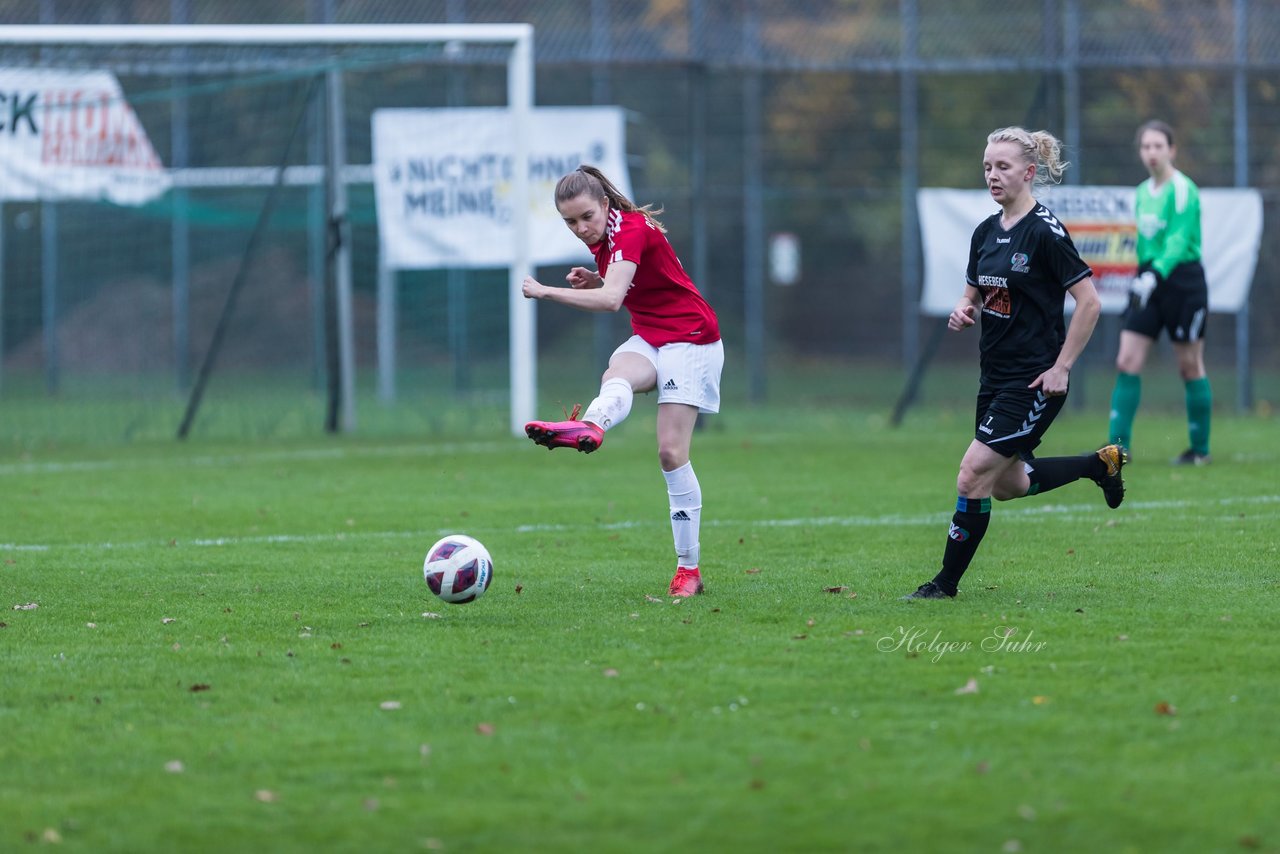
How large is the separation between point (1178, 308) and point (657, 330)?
5.73m

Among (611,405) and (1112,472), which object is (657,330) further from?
(1112,472)

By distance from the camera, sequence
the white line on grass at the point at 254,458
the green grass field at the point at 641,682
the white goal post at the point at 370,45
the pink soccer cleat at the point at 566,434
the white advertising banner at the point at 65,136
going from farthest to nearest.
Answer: the white advertising banner at the point at 65,136 → the white goal post at the point at 370,45 → the white line on grass at the point at 254,458 → the pink soccer cleat at the point at 566,434 → the green grass field at the point at 641,682

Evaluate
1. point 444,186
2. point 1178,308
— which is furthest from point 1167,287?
point 444,186

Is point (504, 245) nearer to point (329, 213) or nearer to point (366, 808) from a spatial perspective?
point (329, 213)

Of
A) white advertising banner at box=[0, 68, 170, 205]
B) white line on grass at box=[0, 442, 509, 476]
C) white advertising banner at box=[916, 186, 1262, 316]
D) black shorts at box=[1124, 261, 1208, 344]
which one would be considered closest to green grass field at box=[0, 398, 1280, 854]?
black shorts at box=[1124, 261, 1208, 344]

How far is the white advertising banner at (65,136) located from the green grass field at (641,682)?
543cm

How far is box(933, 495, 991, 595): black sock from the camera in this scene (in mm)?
6324

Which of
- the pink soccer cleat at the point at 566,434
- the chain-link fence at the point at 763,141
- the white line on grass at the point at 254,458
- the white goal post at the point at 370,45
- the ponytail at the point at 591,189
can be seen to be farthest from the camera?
the chain-link fence at the point at 763,141

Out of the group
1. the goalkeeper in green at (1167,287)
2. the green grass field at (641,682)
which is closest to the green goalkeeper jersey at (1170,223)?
the goalkeeper in green at (1167,287)

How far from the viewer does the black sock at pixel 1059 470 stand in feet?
21.7

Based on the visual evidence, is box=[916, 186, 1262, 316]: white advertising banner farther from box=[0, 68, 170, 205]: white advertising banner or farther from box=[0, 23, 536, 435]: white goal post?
box=[0, 68, 170, 205]: white advertising banner

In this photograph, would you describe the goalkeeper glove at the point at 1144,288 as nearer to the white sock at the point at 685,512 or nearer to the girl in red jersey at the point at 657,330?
the girl in red jersey at the point at 657,330

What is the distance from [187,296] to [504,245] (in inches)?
300

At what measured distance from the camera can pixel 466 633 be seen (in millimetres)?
5820
